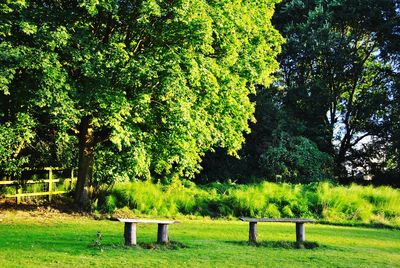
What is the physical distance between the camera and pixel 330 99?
3553 centimetres

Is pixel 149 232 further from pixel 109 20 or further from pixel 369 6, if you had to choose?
pixel 369 6

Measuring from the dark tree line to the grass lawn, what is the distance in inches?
517

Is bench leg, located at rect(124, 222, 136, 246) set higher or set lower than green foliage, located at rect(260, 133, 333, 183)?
lower

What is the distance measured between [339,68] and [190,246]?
1044 inches

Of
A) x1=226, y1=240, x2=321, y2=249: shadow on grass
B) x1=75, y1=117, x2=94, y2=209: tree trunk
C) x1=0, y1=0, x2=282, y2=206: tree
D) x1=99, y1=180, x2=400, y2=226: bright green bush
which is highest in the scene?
x1=0, y1=0, x2=282, y2=206: tree

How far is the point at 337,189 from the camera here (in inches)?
961

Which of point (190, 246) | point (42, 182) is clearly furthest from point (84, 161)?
point (190, 246)

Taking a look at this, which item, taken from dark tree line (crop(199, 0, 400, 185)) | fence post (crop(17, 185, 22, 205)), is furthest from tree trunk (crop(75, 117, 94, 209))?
dark tree line (crop(199, 0, 400, 185))

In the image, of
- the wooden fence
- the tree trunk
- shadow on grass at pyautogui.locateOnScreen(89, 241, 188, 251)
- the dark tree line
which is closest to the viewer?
shadow on grass at pyautogui.locateOnScreen(89, 241, 188, 251)

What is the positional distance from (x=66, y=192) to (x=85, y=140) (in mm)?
3106

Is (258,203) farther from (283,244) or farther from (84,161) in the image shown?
(283,244)

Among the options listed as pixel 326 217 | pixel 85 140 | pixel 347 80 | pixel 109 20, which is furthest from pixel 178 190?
pixel 347 80

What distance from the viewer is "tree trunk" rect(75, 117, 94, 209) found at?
20906 millimetres

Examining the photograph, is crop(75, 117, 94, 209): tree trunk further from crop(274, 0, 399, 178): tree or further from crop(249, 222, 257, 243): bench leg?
crop(274, 0, 399, 178): tree
